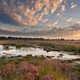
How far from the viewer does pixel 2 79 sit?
1099 cm

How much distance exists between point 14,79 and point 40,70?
1.87 metres

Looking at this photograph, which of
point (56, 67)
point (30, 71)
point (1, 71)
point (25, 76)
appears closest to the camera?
point (25, 76)

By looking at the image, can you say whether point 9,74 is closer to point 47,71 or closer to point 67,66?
point 47,71

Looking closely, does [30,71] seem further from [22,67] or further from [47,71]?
[47,71]

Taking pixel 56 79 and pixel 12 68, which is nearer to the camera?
pixel 56 79

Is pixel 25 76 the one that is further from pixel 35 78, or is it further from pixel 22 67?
pixel 22 67

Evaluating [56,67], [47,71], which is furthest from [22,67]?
[56,67]

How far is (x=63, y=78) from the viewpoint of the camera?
37.2 ft

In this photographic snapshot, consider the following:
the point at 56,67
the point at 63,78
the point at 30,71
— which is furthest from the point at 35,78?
the point at 56,67

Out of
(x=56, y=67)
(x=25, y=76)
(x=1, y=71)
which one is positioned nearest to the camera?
(x=25, y=76)

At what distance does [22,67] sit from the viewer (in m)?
11.6

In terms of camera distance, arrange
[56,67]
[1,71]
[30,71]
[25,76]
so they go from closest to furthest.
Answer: [25,76]
[30,71]
[1,71]
[56,67]

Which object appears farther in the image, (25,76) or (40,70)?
(40,70)

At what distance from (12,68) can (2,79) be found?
1.34 m
